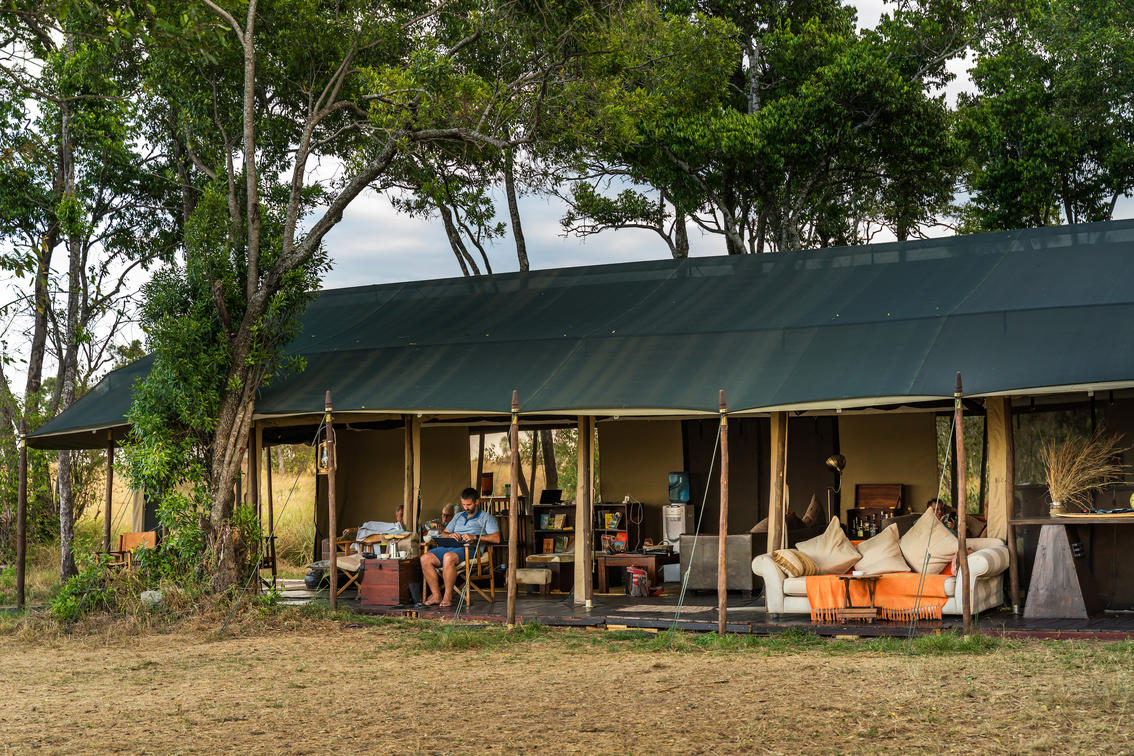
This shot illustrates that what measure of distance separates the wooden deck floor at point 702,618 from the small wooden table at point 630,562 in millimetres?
227

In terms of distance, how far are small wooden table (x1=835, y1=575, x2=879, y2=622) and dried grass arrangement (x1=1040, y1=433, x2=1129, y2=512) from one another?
140cm

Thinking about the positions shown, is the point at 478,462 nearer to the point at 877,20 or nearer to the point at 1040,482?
the point at 1040,482

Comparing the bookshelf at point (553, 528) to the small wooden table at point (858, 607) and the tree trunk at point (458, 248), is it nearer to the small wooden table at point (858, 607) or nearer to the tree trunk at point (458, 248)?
the small wooden table at point (858, 607)

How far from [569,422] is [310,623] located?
362 cm

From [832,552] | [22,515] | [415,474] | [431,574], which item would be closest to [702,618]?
[832,552]

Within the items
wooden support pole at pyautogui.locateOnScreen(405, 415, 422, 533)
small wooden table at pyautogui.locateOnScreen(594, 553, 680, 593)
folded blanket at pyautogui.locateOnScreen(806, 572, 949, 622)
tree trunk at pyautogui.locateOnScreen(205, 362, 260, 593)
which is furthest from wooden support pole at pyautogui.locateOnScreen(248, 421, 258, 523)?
folded blanket at pyautogui.locateOnScreen(806, 572, 949, 622)

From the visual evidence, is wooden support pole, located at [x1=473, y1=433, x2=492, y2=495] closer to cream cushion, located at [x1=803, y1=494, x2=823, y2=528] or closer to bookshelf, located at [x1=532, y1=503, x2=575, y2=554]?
bookshelf, located at [x1=532, y1=503, x2=575, y2=554]

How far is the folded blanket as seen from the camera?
7.98 m

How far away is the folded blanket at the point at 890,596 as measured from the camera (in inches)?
314

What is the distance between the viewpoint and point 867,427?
11195 mm

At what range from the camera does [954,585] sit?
26.0 ft

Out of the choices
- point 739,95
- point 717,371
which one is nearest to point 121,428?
point 717,371

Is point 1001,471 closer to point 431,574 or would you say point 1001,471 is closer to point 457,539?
point 457,539

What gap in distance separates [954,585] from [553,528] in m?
4.57
